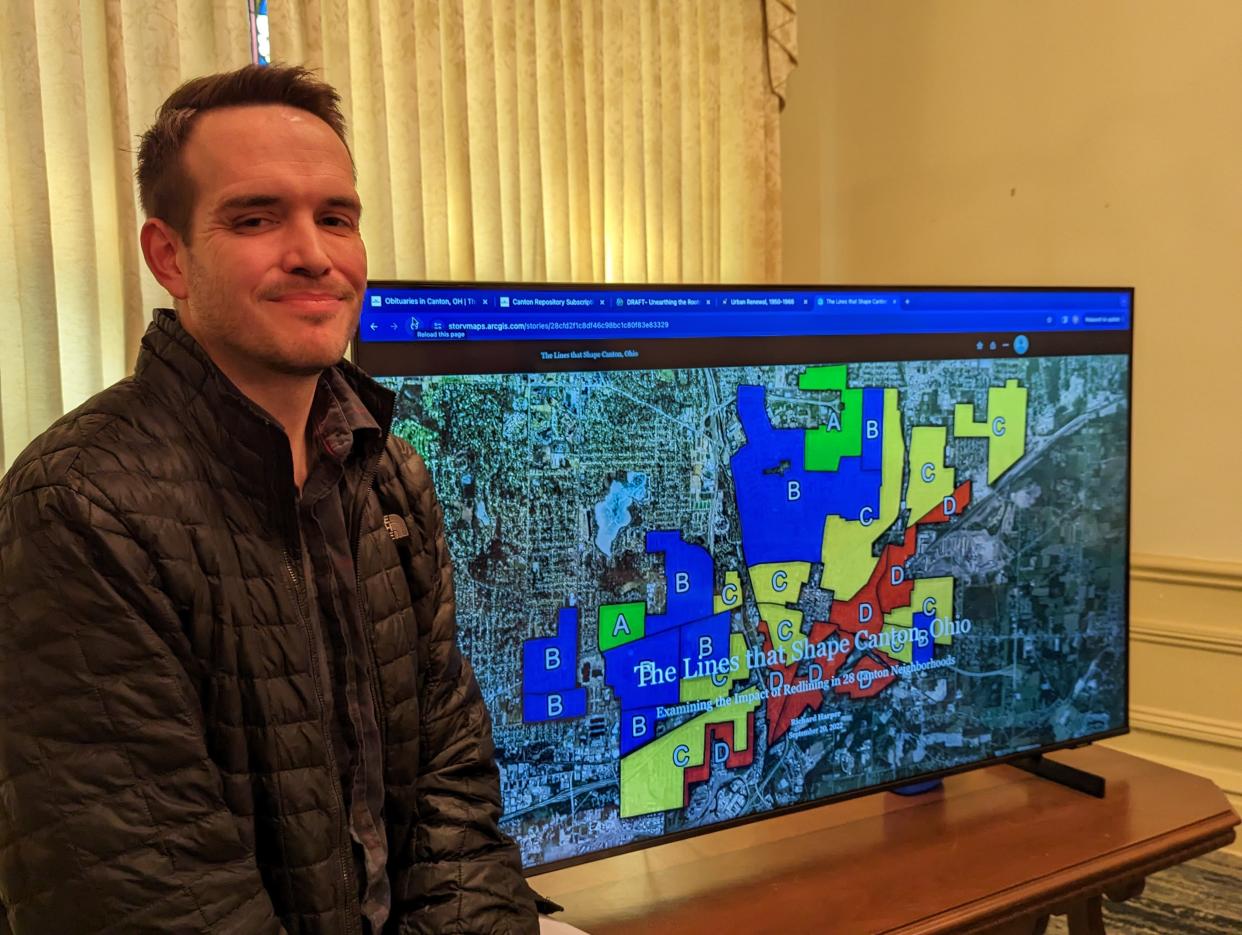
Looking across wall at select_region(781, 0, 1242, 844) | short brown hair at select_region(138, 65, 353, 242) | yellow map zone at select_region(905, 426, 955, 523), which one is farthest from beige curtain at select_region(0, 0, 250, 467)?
wall at select_region(781, 0, 1242, 844)

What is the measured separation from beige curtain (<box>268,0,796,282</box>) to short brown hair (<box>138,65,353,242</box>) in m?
1.69

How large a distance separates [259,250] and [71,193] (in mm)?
1549

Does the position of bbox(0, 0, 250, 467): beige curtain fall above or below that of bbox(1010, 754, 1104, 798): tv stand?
above

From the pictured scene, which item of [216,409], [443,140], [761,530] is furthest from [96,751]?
[443,140]

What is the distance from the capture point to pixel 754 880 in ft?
5.54

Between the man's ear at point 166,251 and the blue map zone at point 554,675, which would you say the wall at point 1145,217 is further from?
the man's ear at point 166,251

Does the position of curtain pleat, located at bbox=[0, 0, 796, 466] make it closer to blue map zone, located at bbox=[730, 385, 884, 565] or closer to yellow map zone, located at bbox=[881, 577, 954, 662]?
blue map zone, located at bbox=[730, 385, 884, 565]

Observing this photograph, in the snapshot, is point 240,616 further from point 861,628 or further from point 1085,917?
point 1085,917

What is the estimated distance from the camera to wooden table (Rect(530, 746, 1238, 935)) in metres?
1.58

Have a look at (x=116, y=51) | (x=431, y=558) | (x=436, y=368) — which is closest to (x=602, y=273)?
(x=116, y=51)

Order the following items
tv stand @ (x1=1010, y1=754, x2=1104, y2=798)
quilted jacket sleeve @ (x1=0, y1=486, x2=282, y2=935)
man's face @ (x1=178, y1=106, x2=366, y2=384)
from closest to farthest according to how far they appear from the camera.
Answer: quilted jacket sleeve @ (x1=0, y1=486, x2=282, y2=935), man's face @ (x1=178, y1=106, x2=366, y2=384), tv stand @ (x1=1010, y1=754, x2=1104, y2=798)

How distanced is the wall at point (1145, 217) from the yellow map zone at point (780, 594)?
1.78 meters

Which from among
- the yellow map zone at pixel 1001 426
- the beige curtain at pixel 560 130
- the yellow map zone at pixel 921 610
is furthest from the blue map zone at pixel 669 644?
the beige curtain at pixel 560 130

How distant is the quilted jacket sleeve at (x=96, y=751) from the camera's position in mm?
954
